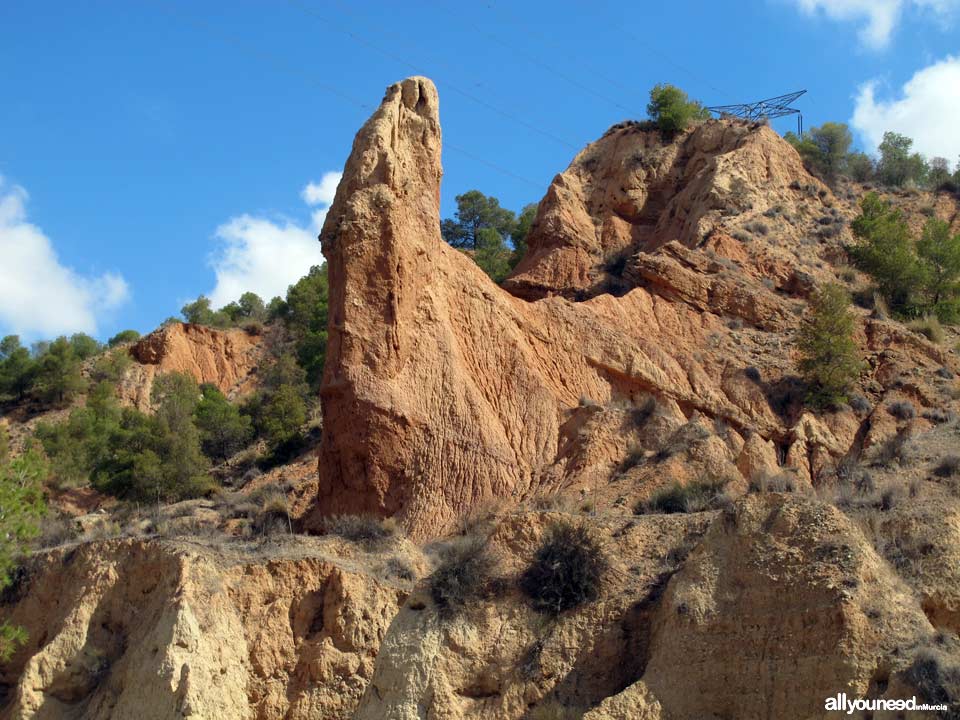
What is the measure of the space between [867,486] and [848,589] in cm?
912

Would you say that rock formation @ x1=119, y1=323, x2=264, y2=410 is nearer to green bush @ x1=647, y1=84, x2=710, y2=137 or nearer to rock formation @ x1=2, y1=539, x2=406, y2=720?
green bush @ x1=647, y1=84, x2=710, y2=137

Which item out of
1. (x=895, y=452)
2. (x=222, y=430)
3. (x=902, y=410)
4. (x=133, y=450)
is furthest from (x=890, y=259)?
(x=133, y=450)

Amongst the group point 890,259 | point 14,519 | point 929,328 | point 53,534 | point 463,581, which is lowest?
point 463,581

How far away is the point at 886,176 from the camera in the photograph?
181 ft

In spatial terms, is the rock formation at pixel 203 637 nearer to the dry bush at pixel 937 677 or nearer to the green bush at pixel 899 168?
the dry bush at pixel 937 677

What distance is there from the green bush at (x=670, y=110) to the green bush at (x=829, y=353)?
47.6 feet

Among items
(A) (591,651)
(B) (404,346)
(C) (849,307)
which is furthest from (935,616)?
(C) (849,307)

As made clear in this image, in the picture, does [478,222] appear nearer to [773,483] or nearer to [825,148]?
[825,148]

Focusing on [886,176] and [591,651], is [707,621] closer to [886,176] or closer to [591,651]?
[591,651]

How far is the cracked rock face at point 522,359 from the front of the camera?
27891 mm

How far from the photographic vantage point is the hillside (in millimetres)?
16875

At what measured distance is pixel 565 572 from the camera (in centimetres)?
1875

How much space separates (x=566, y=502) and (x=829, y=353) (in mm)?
9927

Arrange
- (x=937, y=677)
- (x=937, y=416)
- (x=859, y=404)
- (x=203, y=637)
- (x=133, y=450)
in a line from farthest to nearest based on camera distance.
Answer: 1. (x=133, y=450)
2. (x=859, y=404)
3. (x=937, y=416)
4. (x=203, y=637)
5. (x=937, y=677)
